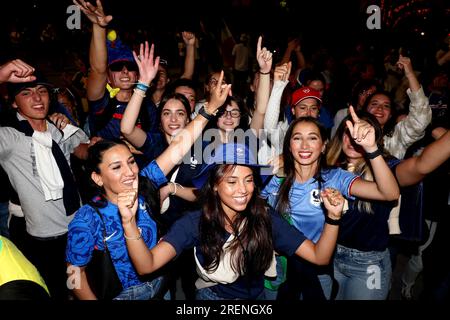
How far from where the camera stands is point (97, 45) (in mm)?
3191

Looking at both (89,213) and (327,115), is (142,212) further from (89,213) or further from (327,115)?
(327,115)

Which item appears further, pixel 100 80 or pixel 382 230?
pixel 100 80

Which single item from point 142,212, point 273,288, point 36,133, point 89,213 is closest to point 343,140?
point 273,288

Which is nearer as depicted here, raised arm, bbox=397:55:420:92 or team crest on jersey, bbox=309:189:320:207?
team crest on jersey, bbox=309:189:320:207

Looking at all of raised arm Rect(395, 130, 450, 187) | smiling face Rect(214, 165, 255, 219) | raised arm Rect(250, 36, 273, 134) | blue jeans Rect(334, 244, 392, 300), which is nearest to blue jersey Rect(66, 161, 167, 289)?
smiling face Rect(214, 165, 255, 219)

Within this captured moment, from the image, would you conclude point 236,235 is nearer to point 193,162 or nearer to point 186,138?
point 186,138

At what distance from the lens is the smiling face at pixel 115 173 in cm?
225

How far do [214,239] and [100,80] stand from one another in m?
1.92

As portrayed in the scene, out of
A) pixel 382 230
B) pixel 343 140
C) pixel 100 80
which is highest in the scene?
pixel 100 80

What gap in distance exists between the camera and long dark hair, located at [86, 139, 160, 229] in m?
2.28

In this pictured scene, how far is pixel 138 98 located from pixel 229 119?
38.4 inches

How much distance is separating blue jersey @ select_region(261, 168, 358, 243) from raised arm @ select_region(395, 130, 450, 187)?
12.8 inches

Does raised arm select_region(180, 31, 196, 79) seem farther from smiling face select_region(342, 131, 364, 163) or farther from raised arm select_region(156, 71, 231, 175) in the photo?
smiling face select_region(342, 131, 364, 163)
